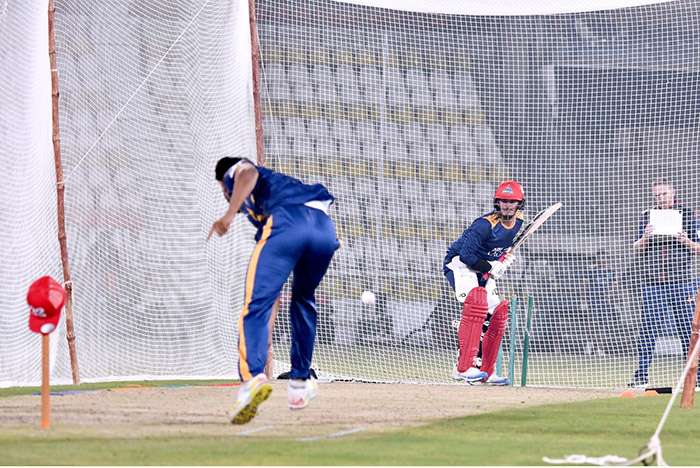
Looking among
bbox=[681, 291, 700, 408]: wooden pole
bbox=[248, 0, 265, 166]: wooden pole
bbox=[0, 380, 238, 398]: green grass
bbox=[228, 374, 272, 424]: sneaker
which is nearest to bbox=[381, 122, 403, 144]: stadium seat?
bbox=[248, 0, 265, 166]: wooden pole

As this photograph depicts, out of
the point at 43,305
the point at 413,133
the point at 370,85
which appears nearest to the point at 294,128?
the point at 370,85

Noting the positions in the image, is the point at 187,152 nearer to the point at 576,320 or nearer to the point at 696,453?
the point at 576,320

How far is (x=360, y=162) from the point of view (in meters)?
11.4

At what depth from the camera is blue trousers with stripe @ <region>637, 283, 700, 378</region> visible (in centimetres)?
927

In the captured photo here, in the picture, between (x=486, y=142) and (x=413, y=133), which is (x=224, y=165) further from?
(x=486, y=142)

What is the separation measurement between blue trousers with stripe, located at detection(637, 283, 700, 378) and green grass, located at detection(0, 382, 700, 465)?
3.94 m

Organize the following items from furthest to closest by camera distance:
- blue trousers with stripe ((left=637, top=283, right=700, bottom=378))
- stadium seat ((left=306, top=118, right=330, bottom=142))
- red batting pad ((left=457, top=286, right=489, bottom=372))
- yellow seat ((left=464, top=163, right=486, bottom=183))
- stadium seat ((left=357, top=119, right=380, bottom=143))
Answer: yellow seat ((left=464, top=163, right=486, bottom=183)) < stadium seat ((left=357, top=119, right=380, bottom=143)) < stadium seat ((left=306, top=118, right=330, bottom=142)) < blue trousers with stripe ((left=637, top=283, right=700, bottom=378)) < red batting pad ((left=457, top=286, right=489, bottom=372))

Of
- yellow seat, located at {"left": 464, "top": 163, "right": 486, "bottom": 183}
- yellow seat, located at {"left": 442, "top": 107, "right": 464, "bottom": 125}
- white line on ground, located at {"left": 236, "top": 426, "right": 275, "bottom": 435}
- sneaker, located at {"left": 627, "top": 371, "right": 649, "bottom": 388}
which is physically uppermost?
yellow seat, located at {"left": 442, "top": 107, "right": 464, "bottom": 125}

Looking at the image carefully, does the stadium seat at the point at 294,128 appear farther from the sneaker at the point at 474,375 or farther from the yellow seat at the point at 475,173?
the sneaker at the point at 474,375

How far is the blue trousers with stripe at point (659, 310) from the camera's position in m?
9.27

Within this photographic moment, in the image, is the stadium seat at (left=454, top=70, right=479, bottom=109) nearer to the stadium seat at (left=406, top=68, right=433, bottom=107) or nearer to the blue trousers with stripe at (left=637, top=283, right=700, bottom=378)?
the stadium seat at (left=406, top=68, right=433, bottom=107)

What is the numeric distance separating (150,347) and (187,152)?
184 cm

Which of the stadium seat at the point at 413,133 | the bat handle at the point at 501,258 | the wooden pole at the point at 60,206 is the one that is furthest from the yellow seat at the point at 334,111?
the wooden pole at the point at 60,206

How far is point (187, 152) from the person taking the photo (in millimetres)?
9664
